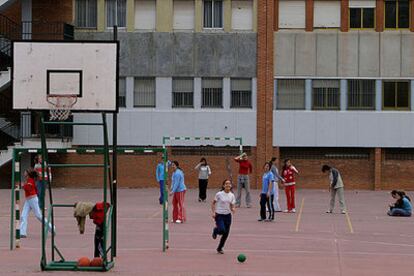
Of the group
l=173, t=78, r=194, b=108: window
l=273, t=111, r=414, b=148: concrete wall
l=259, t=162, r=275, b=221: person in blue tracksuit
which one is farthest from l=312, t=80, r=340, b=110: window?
l=259, t=162, r=275, b=221: person in blue tracksuit

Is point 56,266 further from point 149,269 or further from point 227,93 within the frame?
point 227,93

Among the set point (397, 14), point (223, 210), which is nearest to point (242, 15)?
point (397, 14)

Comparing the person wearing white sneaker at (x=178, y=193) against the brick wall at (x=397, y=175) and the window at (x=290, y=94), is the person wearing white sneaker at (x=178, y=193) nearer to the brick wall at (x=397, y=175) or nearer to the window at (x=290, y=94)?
the window at (x=290, y=94)

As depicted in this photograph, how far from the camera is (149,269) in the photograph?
53.3 ft

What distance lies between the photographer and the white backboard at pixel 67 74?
1623 cm

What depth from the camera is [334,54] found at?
4659 centimetres

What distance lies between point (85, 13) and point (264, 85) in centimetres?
995

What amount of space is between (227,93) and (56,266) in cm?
3116

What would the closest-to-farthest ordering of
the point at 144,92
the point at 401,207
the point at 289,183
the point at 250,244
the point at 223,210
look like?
1. the point at 223,210
2. the point at 250,244
3. the point at 401,207
4. the point at 289,183
5. the point at 144,92

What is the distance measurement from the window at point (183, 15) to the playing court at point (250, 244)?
17013 mm

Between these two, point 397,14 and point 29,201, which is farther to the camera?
point 397,14

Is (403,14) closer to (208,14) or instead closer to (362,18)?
(362,18)

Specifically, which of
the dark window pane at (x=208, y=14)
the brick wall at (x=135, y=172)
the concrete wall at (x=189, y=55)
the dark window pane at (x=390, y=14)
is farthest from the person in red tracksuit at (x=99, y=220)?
the dark window pane at (x=390, y=14)

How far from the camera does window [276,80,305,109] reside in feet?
153
